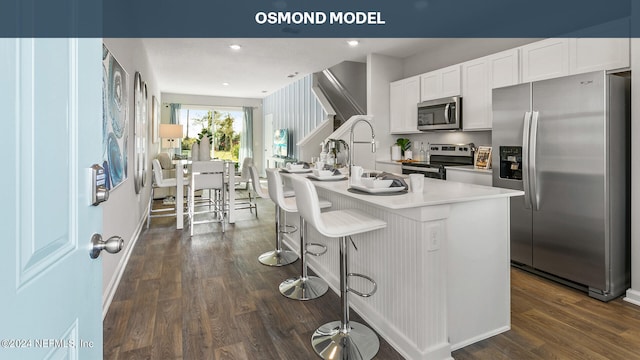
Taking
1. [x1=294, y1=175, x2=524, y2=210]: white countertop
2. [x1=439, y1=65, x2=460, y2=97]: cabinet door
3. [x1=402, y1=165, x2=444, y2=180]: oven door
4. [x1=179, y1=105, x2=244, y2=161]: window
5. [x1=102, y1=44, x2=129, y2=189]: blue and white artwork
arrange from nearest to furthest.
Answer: [x1=294, y1=175, x2=524, y2=210]: white countertop
[x1=102, y1=44, x2=129, y2=189]: blue and white artwork
[x1=402, y1=165, x2=444, y2=180]: oven door
[x1=439, y1=65, x2=460, y2=97]: cabinet door
[x1=179, y1=105, x2=244, y2=161]: window

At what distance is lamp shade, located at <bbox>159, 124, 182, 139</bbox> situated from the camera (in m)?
8.17

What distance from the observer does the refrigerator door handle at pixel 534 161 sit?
3.03 m

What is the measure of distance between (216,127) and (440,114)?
838 cm

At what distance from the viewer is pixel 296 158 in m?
8.67

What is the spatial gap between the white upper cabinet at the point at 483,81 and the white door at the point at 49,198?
4.05 m

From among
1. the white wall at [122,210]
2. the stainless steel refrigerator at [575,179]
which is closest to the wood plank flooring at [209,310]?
the white wall at [122,210]

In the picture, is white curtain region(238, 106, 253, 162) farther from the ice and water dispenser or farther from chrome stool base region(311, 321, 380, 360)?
chrome stool base region(311, 321, 380, 360)

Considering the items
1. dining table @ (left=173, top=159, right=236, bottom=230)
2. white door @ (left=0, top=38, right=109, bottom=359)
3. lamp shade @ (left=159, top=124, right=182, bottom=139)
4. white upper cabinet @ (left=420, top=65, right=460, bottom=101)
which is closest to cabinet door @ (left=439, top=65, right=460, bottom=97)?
white upper cabinet @ (left=420, top=65, right=460, bottom=101)

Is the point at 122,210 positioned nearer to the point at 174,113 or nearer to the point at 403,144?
the point at 403,144

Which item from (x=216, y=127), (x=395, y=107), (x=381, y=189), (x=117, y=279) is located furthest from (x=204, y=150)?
(x=216, y=127)

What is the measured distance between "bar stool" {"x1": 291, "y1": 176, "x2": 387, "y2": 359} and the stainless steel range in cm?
257

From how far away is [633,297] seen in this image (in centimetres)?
263

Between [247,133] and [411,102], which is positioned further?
[247,133]
